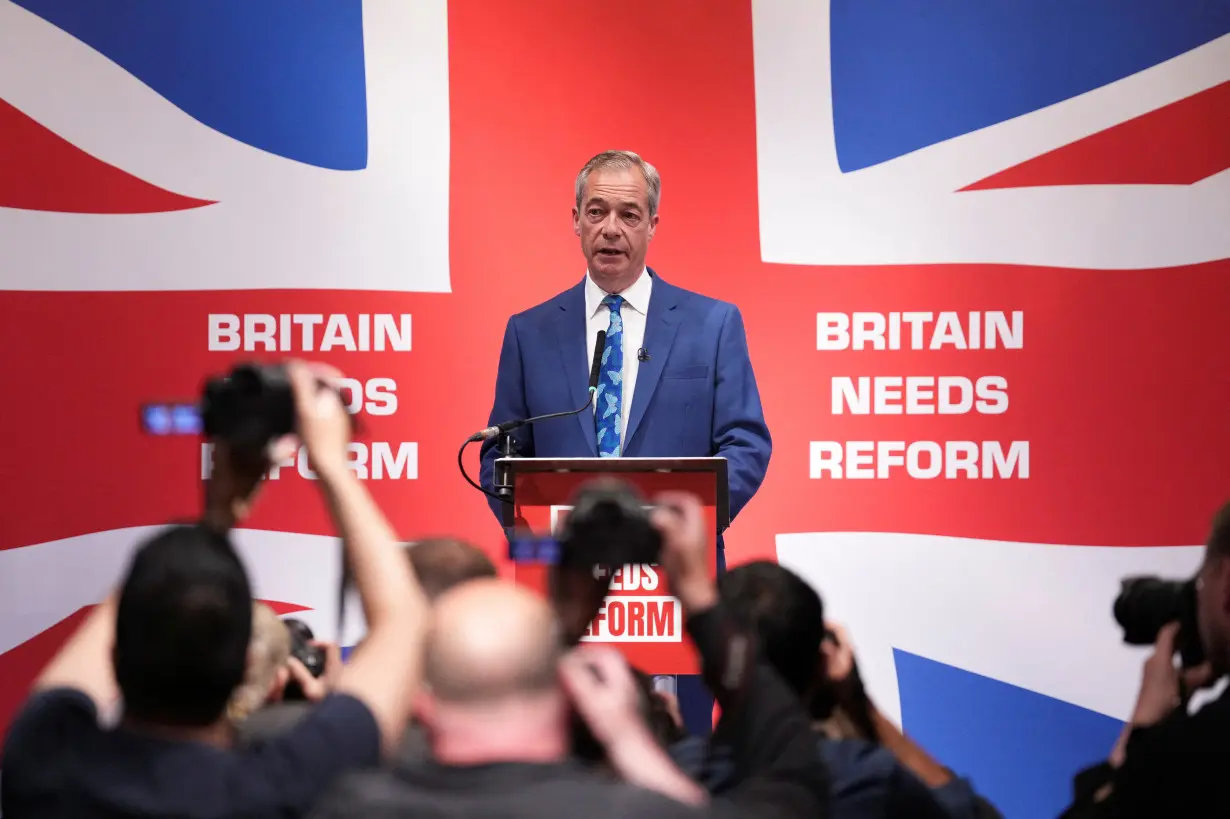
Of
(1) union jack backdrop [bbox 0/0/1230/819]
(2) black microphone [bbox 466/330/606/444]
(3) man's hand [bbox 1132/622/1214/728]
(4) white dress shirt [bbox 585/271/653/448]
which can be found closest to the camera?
(3) man's hand [bbox 1132/622/1214/728]

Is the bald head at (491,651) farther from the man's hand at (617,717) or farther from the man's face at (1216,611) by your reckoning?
the man's face at (1216,611)

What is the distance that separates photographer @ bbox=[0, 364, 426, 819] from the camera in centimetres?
154

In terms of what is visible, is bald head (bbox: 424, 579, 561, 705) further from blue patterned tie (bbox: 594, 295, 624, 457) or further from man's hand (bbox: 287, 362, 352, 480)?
blue patterned tie (bbox: 594, 295, 624, 457)

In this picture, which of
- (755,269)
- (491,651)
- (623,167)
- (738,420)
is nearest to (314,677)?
(491,651)

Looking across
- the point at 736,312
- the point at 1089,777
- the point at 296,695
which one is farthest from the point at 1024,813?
the point at 296,695

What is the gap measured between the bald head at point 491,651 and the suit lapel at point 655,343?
7.84ft

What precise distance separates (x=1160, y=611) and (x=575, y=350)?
88.3 inches

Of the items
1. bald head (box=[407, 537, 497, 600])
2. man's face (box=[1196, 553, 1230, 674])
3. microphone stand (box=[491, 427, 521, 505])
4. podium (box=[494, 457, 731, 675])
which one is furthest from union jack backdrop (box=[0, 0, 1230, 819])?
man's face (box=[1196, 553, 1230, 674])

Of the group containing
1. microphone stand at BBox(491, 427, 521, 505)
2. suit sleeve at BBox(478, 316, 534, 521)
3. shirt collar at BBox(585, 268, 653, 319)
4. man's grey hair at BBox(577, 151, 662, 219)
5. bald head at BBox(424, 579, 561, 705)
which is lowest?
bald head at BBox(424, 579, 561, 705)

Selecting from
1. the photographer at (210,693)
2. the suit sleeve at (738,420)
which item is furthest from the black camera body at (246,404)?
the suit sleeve at (738,420)

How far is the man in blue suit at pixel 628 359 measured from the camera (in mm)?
3908

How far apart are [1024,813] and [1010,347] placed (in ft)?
5.47

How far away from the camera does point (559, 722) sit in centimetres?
150

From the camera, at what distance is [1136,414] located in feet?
16.1
